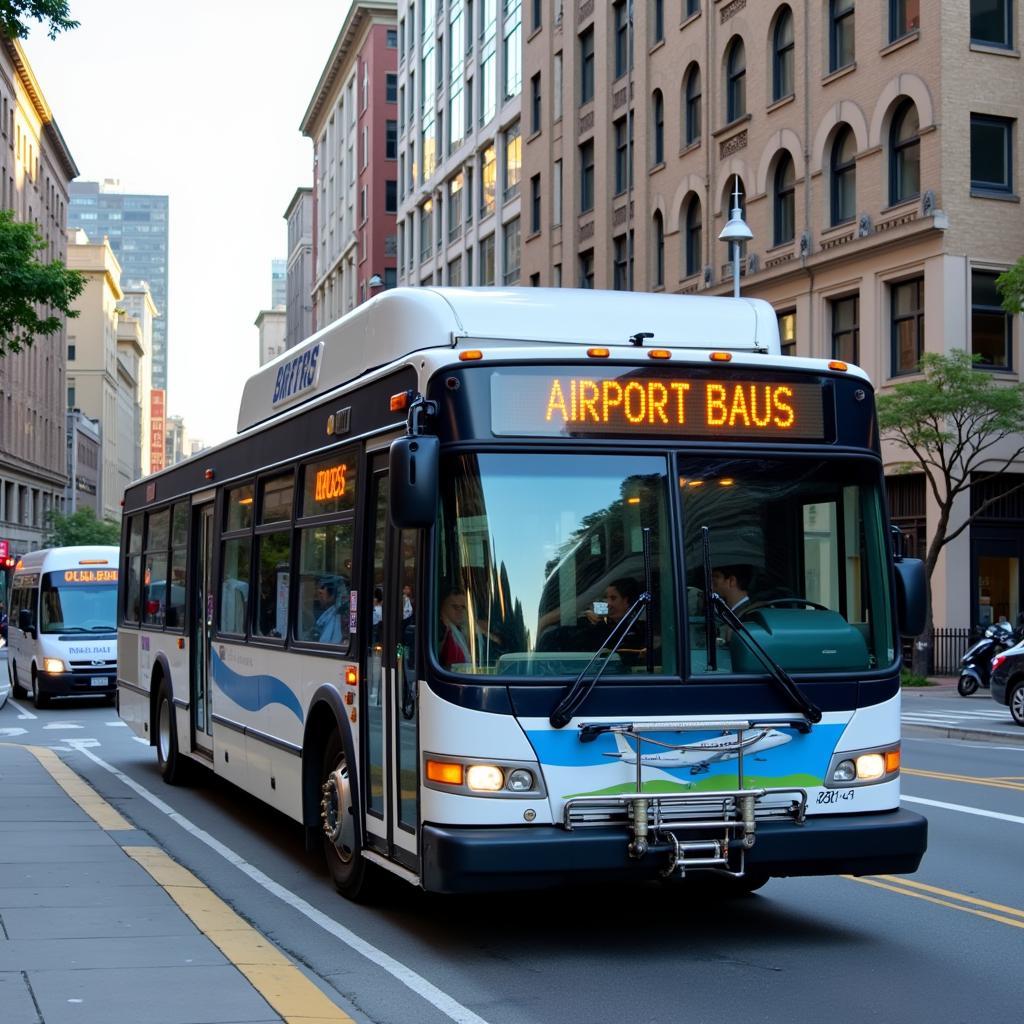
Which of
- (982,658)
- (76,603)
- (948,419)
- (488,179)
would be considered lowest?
(982,658)

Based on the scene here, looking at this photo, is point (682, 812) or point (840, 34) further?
point (840, 34)

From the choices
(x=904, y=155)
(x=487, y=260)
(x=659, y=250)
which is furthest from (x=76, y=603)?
(x=487, y=260)

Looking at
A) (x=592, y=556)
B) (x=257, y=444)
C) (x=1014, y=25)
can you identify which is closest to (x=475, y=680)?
(x=592, y=556)

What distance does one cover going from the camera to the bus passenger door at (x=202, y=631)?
13.4 metres

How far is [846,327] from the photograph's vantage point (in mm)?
37906

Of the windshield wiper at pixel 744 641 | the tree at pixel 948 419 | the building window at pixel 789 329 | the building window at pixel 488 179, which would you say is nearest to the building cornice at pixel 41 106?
the building window at pixel 488 179

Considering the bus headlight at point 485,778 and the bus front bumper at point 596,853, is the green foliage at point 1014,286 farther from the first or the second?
the bus headlight at point 485,778

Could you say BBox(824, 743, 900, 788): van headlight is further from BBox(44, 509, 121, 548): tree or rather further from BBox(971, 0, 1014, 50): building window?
BBox(44, 509, 121, 548): tree

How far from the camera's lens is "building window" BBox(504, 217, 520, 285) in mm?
59541

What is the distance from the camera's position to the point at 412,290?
9.21 metres

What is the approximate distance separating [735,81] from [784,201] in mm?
4507

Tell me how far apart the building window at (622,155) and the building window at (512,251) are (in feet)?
31.2

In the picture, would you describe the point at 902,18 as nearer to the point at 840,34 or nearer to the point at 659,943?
the point at 840,34

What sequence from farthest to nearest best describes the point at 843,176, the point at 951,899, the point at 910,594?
the point at 843,176 < the point at 951,899 < the point at 910,594
